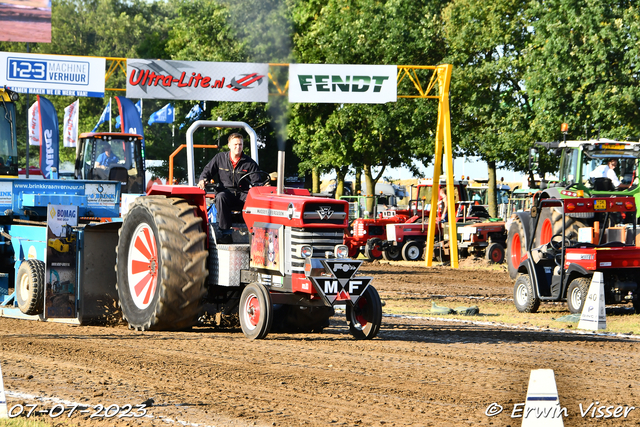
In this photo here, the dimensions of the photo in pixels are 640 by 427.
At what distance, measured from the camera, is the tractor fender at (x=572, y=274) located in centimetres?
1138

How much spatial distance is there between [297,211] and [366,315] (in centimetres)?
131

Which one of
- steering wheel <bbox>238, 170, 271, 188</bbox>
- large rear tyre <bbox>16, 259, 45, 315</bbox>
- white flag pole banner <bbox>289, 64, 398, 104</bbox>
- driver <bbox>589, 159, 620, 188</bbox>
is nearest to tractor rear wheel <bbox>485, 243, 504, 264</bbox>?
white flag pole banner <bbox>289, 64, 398, 104</bbox>

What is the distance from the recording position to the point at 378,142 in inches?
1271

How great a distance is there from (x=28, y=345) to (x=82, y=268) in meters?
1.62

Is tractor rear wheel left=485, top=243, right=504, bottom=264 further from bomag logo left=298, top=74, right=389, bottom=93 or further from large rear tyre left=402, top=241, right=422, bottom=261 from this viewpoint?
bomag logo left=298, top=74, right=389, bottom=93

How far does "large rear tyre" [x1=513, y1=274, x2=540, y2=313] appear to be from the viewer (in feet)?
39.9

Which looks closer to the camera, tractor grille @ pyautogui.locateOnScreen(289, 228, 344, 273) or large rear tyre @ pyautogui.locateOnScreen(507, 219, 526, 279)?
tractor grille @ pyautogui.locateOnScreen(289, 228, 344, 273)

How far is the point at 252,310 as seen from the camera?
8219 millimetres

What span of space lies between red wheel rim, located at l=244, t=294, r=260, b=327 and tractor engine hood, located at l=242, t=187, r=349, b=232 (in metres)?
0.67

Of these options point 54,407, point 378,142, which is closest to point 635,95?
point 378,142

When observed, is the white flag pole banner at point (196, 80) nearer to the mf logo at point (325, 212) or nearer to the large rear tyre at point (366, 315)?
the large rear tyre at point (366, 315)

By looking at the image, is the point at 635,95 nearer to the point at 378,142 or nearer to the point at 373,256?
the point at 373,256

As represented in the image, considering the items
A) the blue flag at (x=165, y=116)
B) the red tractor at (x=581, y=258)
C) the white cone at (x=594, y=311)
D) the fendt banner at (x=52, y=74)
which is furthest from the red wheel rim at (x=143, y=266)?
the blue flag at (x=165, y=116)

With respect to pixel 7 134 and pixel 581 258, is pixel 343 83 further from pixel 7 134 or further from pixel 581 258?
pixel 581 258
